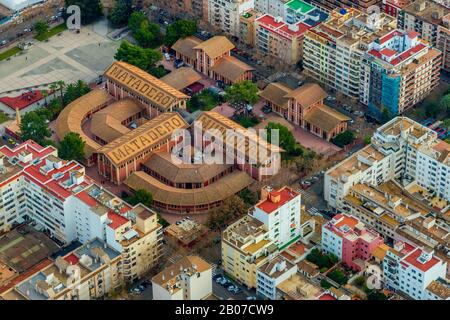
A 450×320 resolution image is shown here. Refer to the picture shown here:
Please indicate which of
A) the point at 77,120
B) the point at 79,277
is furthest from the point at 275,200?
the point at 77,120

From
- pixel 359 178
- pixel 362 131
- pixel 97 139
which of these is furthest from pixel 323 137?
pixel 97 139

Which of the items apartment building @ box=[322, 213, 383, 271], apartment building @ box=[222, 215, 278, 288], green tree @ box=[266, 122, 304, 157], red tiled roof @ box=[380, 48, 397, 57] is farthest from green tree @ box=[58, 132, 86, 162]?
red tiled roof @ box=[380, 48, 397, 57]

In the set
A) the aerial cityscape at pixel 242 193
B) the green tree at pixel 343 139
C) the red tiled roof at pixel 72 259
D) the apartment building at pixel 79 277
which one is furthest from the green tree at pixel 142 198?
the green tree at pixel 343 139

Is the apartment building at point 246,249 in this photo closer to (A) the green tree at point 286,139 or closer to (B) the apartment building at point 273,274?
(B) the apartment building at point 273,274

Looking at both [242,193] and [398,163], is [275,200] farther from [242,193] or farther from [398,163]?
[398,163]

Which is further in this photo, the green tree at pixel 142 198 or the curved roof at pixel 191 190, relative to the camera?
the curved roof at pixel 191 190

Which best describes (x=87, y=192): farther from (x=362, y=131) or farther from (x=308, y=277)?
(x=362, y=131)
